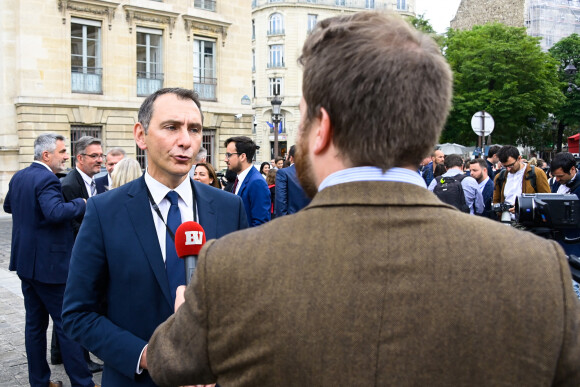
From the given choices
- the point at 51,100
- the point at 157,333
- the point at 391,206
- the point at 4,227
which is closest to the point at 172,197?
the point at 157,333

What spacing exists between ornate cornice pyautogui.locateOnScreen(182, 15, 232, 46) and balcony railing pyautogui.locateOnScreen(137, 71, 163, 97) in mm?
2307

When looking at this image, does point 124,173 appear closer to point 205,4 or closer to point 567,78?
point 205,4

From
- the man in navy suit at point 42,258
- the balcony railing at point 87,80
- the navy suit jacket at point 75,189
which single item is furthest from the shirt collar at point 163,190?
the balcony railing at point 87,80

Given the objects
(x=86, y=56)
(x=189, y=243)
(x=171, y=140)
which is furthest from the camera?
(x=86, y=56)

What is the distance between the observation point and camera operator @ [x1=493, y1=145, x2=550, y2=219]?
759 cm

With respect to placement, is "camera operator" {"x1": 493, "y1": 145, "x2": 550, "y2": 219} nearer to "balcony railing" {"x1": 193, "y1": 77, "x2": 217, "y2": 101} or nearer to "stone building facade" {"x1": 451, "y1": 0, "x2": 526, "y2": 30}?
"balcony railing" {"x1": 193, "y1": 77, "x2": 217, "y2": 101}

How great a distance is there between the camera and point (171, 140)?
2.42 meters

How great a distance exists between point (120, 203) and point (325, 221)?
1353 millimetres

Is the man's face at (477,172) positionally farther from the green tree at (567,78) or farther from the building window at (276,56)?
the building window at (276,56)

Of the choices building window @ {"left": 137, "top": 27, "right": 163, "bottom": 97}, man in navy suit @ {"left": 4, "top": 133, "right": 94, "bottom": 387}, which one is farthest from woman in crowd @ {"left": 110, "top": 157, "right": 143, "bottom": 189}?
building window @ {"left": 137, "top": 27, "right": 163, "bottom": 97}

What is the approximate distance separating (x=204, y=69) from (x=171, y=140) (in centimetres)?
2399

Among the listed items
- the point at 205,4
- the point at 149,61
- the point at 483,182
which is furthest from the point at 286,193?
the point at 205,4

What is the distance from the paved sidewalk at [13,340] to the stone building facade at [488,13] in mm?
51750

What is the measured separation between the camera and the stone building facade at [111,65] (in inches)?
815
